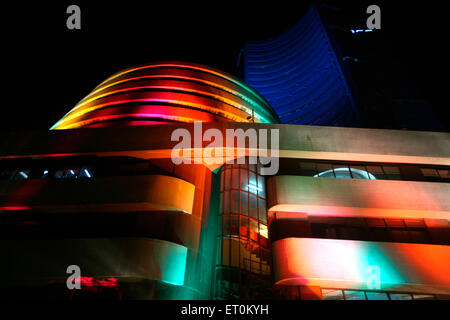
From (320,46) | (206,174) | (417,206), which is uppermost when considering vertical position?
(320,46)

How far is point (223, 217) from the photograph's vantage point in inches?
618

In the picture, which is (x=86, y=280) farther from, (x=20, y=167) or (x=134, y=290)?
(x=20, y=167)

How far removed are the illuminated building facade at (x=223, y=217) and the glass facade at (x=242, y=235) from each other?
0.07 metres

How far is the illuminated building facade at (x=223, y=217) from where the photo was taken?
41.3ft

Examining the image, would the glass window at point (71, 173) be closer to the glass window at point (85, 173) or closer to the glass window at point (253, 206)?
the glass window at point (85, 173)

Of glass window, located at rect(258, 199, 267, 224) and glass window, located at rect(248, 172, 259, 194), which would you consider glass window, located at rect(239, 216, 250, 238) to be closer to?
glass window, located at rect(258, 199, 267, 224)

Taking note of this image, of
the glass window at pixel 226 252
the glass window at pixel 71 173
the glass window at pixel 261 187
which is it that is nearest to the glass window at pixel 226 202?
the glass window at pixel 226 252

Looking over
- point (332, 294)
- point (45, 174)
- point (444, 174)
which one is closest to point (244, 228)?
point (332, 294)

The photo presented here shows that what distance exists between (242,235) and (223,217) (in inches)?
65.6

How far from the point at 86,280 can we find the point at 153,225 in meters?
4.00

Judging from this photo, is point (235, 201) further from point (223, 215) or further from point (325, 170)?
point (325, 170)

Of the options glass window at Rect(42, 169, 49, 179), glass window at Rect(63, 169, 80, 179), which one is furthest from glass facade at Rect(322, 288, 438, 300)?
glass window at Rect(42, 169, 49, 179)

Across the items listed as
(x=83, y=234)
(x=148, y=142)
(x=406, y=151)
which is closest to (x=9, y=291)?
(x=83, y=234)

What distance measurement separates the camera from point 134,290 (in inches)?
492
